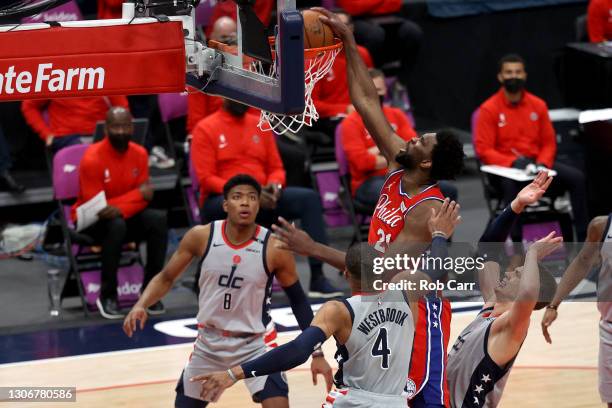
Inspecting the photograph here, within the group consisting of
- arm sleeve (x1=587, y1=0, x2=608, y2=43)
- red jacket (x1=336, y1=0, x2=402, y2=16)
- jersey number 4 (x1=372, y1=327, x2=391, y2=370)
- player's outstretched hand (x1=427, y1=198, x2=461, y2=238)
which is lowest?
jersey number 4 (x1=372, y1=327, x2=391, y2=370)

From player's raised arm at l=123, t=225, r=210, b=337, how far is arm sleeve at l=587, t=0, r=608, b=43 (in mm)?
6268

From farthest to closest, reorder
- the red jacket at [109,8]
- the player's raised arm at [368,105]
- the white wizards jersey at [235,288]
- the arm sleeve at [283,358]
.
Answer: the red jacket at [109,8]
the white wizards jersey at [235,288]
the player's raised arm at [368,105]
the arm sleeve at [283,358]

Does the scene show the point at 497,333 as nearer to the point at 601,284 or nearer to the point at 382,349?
the point at 382,349

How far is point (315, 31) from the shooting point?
6570mm

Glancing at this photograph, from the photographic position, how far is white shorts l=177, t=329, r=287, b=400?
7.33 meters

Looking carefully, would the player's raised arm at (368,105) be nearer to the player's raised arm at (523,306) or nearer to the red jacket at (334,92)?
the player's raised arm at (523,306)

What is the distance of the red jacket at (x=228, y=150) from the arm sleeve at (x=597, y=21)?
3973 millimetres

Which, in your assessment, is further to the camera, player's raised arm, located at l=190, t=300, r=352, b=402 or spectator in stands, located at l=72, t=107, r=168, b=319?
spectator in stands, located at l=72, t=107, r=168, b=319

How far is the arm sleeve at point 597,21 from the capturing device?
12.6 m

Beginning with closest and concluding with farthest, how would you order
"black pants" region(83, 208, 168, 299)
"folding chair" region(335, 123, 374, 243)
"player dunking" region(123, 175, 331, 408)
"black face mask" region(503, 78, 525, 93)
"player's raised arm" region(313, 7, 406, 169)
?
1. "player's raised arm" region(313, 7, 406, 169)
2. "player dunking" region(123, 175, 331, 408)
3. "black pants" region(83, 208, 168, 299)
4. "folding chair" region(335, 123, 374, 243)
5. "black face mask" region(503, 78, 525, 93)

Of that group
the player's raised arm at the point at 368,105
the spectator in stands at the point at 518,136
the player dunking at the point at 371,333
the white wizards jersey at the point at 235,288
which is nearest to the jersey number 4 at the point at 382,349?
the player dunking at the point at 371,333

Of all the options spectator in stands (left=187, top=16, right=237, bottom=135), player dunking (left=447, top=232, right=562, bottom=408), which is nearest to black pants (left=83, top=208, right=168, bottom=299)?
spectator in stands (left=187, top=16, right=237, bottom=135)

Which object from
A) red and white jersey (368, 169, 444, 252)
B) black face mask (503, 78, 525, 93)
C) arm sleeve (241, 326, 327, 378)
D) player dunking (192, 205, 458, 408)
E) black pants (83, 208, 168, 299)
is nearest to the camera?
arm sleeve (241, 326, 327, 378)

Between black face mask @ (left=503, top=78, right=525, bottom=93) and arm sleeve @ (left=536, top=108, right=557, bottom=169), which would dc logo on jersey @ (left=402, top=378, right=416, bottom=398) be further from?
black face mask @ (left=503, top=78, right=525, bottom=93)
